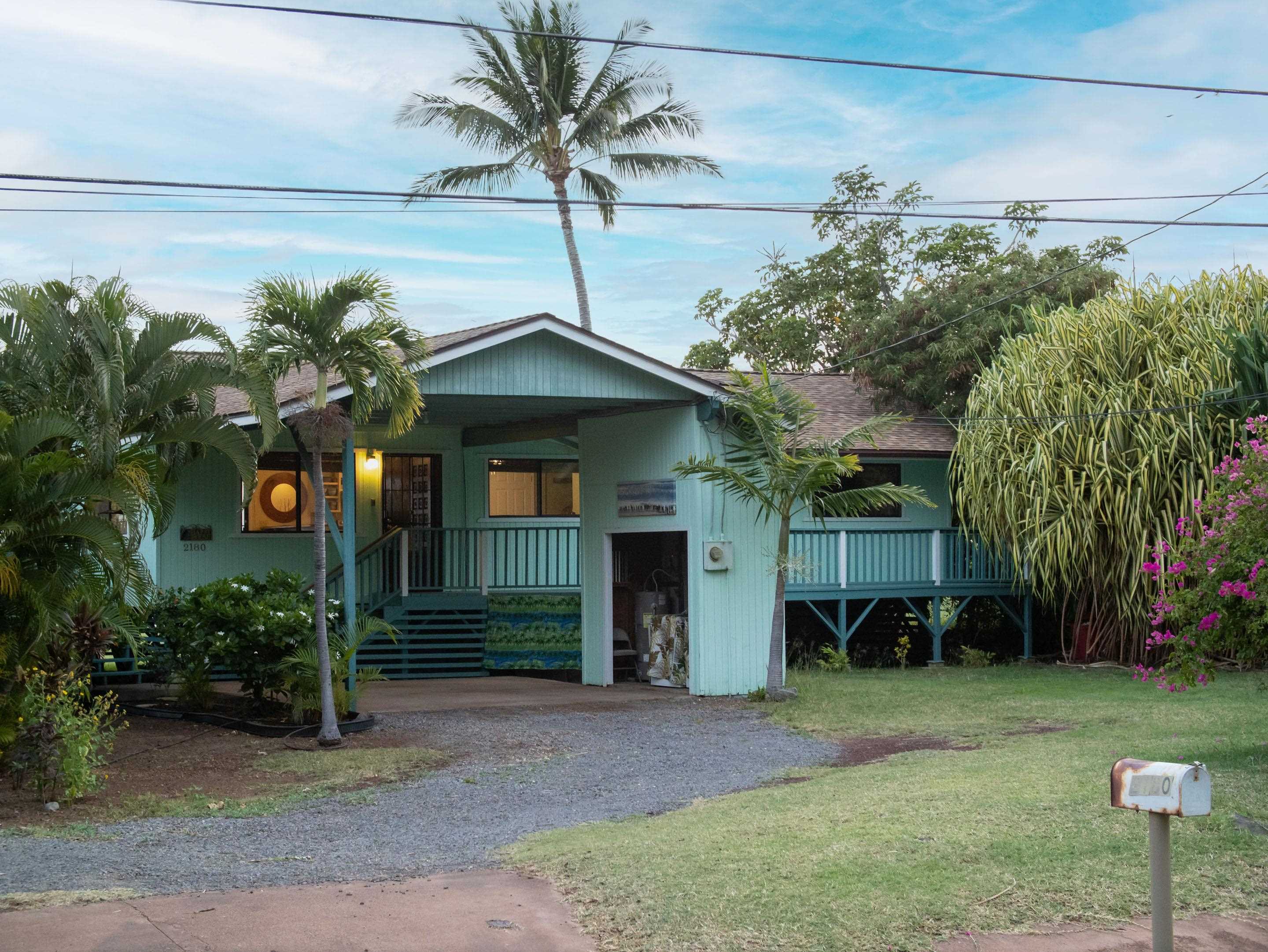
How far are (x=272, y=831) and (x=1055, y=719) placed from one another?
8.62 m

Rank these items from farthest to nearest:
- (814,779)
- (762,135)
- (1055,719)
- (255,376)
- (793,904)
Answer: (762,135), (1055,719), (255,376), (814,779), (793,904)

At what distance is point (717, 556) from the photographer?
16531 mm

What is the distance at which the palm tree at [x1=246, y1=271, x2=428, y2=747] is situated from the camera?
12203 mm

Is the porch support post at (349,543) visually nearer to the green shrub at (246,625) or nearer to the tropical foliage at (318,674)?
the tropical foliage at (318,674)

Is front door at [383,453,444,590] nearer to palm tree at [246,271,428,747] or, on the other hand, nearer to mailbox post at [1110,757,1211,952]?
palm tree at [246,271,428,747]

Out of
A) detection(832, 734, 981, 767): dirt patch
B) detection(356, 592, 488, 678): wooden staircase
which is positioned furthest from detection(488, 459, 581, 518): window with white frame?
detection(832, 734, 981, 767): dirt patch

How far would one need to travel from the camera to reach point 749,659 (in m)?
16.9

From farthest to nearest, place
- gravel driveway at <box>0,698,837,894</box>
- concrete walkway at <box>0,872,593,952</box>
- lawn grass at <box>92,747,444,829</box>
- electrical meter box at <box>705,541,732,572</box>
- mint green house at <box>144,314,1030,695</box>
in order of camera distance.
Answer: electrical meter box at <box>705,541,732,572</box> < mint green house at <box>144,314,1030,695</box> < lawn grass at <box>92,747,444,829</box> < gravel driveway at <box>0,698,837,894</box> < concrete walkway at <box>0,872,593,952</box>

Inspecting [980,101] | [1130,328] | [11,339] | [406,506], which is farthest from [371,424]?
[1130,328]

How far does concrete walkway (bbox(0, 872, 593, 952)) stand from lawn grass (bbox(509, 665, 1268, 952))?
1.04 feet

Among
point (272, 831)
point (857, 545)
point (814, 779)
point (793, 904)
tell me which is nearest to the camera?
point (793, 904)

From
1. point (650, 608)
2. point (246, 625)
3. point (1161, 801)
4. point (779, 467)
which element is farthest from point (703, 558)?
point (1161, 801)

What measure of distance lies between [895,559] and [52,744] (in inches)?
546

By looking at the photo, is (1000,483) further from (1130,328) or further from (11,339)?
(11,339)
